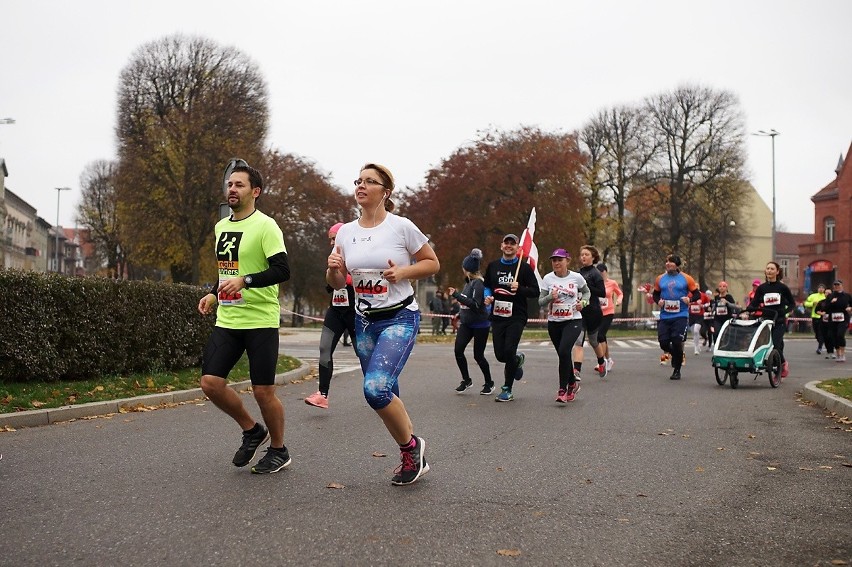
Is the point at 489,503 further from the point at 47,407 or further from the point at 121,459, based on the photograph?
the point at 47,407

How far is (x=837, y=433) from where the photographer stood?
9.14 meters

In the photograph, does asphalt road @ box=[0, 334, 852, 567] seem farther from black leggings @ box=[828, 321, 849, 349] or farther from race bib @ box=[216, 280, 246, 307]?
black leggings @ box=[828, 321, 849, 349]

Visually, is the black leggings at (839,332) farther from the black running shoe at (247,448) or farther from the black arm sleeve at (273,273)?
the black arm sleeve at (273,273)

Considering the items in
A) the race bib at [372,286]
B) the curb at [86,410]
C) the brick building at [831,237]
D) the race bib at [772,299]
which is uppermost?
the brick building at [831,237]

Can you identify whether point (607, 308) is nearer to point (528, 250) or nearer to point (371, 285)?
point (528, 250)

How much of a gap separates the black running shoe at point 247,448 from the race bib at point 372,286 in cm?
129

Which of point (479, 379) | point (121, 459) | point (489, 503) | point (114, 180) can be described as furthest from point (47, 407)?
point (114, 180)

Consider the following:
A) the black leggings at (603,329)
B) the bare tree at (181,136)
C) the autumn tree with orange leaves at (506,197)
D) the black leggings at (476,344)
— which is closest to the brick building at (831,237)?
the autumn tree with orange leaves at (506,197)

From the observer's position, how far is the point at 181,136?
141 feet

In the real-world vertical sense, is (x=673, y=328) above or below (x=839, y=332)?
above

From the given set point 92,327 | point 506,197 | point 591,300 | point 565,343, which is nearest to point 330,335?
point 565,343

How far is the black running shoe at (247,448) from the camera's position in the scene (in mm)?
6598

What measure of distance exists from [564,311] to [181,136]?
3375 cm

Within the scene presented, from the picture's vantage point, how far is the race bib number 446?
20.1 ft
